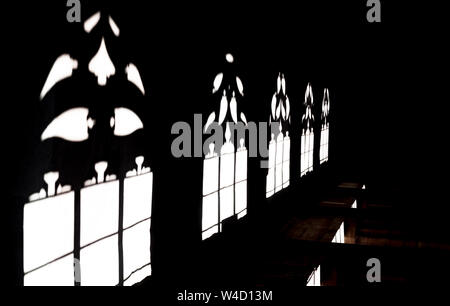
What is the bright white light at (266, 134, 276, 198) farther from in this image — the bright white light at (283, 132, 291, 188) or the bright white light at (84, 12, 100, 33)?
the bright white light at (84, 12, 100, 33)

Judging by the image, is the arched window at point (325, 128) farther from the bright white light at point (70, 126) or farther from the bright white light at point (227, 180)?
the bright white light at point (70, 126)

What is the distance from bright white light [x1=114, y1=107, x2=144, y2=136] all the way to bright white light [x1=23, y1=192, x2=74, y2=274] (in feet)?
1.68

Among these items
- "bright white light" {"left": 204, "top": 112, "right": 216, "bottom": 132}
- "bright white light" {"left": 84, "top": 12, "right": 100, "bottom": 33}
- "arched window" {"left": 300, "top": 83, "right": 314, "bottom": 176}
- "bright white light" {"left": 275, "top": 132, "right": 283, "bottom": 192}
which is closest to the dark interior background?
"bright white light" {"left": 84, "top": 12, "right": 100, "bottom": 33}

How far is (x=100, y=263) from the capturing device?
2.39 meters

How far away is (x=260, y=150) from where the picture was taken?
513cm

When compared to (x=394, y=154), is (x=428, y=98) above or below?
above

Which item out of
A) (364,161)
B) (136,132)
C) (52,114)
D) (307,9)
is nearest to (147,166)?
(136,132)

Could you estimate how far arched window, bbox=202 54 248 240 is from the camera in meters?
3.87

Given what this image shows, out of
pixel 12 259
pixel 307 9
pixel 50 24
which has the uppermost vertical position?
pixel 307 9

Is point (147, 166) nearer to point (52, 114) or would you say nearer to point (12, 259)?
point (52, 114)

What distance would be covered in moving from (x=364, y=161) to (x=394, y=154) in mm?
806

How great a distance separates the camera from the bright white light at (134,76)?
2.63m

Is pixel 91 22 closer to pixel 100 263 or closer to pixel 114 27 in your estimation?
pixel 114 27

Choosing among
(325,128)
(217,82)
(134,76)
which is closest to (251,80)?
(217,82)
